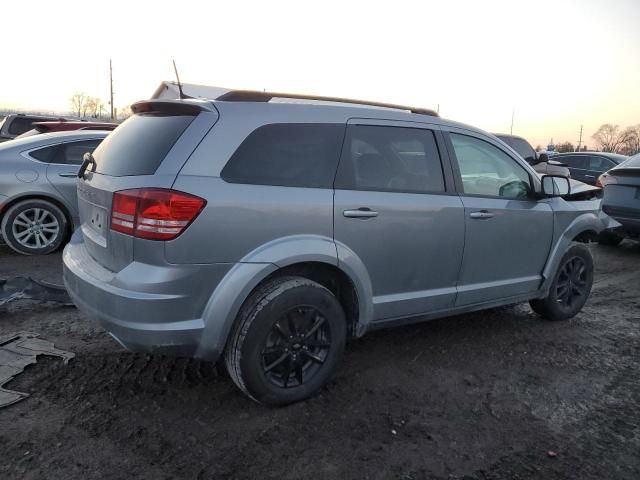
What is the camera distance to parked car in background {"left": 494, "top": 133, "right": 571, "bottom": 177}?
36.8ft

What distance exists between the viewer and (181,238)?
106 inches

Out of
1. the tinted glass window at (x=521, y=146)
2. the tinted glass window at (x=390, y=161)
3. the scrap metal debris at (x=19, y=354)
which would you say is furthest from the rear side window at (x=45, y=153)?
the tinted glass window at (x=521, y=146)

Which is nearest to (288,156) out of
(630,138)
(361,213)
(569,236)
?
(361,213)

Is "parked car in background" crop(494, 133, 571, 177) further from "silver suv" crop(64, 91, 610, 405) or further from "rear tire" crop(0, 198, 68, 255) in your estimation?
"rear tire" crop(0, 198, 68, 255)

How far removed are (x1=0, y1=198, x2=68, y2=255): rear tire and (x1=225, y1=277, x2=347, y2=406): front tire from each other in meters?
4.59

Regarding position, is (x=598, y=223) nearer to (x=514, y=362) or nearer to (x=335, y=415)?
(x=514, y=362)

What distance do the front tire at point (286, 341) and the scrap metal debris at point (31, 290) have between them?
7.34ft

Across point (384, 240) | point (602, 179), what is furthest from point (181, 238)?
point (602, 179)

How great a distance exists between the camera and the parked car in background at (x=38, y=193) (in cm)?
638

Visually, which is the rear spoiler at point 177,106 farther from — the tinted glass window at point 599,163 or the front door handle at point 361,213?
the tinted glass window at point 599,163

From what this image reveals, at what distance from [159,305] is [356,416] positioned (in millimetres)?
1312

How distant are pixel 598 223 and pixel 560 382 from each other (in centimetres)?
200

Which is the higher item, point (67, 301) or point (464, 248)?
point (464, 248)

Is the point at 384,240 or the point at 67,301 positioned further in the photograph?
the point at 67,301
